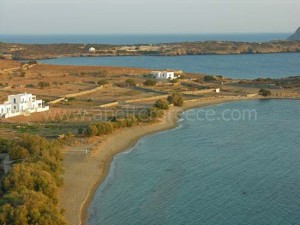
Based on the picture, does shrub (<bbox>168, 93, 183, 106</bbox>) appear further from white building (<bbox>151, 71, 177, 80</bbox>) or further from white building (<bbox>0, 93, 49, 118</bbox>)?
white building (<bbox>151, 71, 177, 80</bbox>)

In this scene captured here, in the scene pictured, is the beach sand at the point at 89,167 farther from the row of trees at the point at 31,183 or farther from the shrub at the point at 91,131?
the row of trees at the point at 31,183

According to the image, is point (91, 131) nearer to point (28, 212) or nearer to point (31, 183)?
point (31, 183)

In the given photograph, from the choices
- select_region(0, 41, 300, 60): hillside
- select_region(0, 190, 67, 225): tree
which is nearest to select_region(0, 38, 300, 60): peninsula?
A: select_region(0, 41, 300, 60): hillside

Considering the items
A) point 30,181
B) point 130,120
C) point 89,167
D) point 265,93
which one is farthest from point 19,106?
point 265,93

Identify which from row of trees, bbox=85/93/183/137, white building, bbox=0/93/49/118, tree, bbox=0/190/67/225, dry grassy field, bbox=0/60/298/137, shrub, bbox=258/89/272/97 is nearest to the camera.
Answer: tree, bbox=0/190/67/225

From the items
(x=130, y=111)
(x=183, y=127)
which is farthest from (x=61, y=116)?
(x=183, y=127)

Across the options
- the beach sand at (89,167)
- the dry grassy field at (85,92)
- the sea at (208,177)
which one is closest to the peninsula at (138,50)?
the dry grassy field at (85,92)
